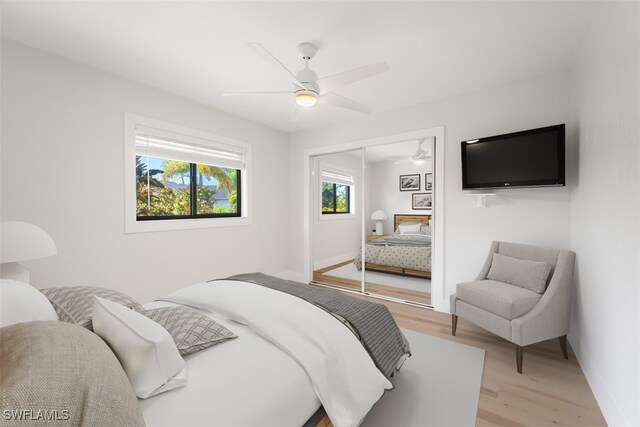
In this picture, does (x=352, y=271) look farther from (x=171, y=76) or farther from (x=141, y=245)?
(x=171, y=76)

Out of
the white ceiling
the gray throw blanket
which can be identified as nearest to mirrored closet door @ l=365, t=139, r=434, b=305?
the white ceiling

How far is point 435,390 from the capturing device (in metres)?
1.88

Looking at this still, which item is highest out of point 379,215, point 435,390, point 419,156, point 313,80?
point 313,80

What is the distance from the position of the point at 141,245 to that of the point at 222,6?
7.89 ft

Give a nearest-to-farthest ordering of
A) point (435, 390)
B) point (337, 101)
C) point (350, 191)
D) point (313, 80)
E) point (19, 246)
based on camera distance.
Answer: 1. point (19, 246)
2. point (435, 390)
3. point (313, 80)
4. point (337, 101)
5. point (350, 191)

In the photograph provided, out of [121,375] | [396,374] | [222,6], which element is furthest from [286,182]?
[121,375]

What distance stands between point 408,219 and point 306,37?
2492mm

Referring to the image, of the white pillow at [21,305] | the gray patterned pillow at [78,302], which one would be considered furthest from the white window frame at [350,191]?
the white pillow at [21,305]

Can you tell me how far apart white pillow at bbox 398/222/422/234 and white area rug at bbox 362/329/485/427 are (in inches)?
58.2

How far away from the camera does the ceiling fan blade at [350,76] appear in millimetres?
1856

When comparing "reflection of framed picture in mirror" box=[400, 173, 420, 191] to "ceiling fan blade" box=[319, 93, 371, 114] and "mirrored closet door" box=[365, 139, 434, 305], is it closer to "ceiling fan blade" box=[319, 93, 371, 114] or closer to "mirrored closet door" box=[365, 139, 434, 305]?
"mirrored closet door" box=[365, 139, 434, 305]

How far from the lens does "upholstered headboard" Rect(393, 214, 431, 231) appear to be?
11.6ft

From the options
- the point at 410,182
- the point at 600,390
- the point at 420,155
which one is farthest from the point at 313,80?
the point at 600,390

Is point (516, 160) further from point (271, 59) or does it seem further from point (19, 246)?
point (19, 246)
